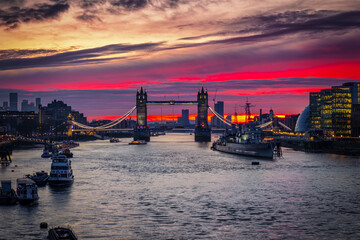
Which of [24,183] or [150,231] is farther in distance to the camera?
[24,183]

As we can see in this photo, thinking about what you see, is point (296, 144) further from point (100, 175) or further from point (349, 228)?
point (349, 228)

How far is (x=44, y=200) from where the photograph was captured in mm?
48906

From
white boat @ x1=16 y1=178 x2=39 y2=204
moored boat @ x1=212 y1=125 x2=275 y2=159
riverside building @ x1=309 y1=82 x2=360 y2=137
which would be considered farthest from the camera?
riverside building @ x1=309 y1=82 x2=360 y2=137

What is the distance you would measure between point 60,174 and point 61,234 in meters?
28.8

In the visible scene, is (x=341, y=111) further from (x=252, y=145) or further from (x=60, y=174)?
(x=60, y=174)

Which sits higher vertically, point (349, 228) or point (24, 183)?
point (24, 183)

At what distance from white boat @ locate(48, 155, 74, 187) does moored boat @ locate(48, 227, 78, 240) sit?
26639 millimetres

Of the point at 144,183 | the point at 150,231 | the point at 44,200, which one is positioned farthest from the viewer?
the point at 144,183

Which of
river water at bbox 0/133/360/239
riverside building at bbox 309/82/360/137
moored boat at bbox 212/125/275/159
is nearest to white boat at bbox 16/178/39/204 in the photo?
river water at bbox 0/133/360/239

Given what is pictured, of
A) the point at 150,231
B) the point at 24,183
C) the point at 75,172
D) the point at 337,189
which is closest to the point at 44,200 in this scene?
the point at 24,183

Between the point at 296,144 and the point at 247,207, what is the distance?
403 ft

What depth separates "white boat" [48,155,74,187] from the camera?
59312mm

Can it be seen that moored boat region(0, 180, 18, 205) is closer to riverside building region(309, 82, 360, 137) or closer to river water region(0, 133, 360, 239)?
river water region(0, 133, 360, 239)

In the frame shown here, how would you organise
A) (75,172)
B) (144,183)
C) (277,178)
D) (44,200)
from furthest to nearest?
(75,172) → (277,178) → (144,183) → (44,200)
